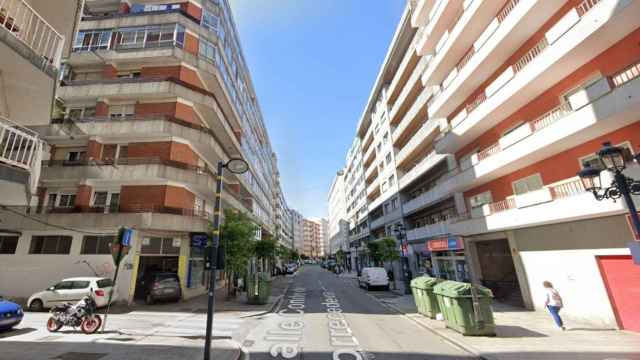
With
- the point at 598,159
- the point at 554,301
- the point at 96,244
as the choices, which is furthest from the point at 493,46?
the point at 96,244

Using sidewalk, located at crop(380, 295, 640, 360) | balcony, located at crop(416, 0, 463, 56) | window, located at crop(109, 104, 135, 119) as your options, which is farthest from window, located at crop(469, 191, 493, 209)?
window, located at crop(109, 104, 135, 119)

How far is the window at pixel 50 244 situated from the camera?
53.1ft

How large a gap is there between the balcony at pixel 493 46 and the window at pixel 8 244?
28892mm

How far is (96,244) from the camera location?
16.2 m

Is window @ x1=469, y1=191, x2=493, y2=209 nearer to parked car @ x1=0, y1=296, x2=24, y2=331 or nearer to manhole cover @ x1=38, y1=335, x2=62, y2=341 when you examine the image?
manhole cover @ x1=38, y1=335, x2=62, y2=341

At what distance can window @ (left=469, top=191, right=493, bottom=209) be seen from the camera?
52.7ft

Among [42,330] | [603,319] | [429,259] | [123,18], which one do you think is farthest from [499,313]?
[123,18]

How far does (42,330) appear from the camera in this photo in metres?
9.58

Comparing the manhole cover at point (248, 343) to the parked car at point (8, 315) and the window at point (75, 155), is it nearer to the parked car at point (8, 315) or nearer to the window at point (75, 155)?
the parked car at point (8, 315)

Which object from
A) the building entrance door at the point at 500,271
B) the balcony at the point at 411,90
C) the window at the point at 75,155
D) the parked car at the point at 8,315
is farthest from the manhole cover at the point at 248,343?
the balcony at the point at 411,90

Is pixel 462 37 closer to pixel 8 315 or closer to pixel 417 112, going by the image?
pixel 417 112

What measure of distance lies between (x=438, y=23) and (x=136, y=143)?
22468 mm

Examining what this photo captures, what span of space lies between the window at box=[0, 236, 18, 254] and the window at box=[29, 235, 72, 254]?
3.58ft

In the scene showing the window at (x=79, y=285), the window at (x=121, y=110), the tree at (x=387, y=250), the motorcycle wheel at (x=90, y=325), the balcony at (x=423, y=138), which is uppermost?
the window at (x=121, y=110)
